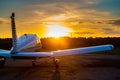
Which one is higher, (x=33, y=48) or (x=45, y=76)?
(x=33, y=48)

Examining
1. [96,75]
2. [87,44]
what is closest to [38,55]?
[96,75]

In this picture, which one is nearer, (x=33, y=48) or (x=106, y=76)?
(x=106, y=76)

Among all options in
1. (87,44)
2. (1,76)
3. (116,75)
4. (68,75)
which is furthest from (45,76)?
(87,44)

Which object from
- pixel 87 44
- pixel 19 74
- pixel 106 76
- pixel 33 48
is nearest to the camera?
pixel 106 76

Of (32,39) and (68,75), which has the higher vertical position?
(32,39)

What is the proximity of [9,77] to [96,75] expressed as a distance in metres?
4.41

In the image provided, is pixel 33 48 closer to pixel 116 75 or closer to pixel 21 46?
pixel 21 46

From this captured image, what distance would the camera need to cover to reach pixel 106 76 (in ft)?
52.9

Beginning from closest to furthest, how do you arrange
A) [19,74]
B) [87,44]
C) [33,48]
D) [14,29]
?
[19,74] → [14,29] → [33,48] → [87,44]

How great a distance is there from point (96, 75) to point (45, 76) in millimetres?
2604

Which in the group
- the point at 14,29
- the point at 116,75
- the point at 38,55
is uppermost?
the point at 14,29

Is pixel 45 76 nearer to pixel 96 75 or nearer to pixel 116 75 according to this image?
pixel 96 75

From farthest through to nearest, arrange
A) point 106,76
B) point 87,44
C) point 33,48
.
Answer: point 87,44
point 33,48
point 106,76

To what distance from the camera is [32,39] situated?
71.1ft
